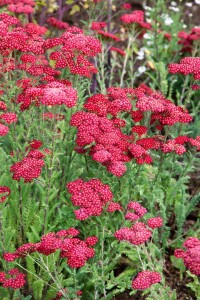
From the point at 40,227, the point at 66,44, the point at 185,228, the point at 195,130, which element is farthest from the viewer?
the point at 195,130

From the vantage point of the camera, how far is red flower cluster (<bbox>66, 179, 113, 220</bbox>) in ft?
8.41

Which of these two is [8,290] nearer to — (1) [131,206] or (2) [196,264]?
(1) [131,206]

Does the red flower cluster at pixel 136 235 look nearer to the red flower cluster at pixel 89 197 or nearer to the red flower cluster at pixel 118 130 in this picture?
the red flower cluster at pixel 89 197

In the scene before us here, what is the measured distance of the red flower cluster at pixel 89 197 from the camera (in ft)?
8.41

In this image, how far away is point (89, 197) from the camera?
262cm

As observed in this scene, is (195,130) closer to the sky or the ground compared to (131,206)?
closer to the ground

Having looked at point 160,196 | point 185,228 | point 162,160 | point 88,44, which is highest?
point 88,44

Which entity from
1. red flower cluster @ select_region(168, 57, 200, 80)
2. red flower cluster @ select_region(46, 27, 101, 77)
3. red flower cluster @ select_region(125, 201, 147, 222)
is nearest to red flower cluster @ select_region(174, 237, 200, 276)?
red flower cluster @ select_region(125, 201, 147, 222)

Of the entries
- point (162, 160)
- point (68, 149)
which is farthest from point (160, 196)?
point (68, 149)

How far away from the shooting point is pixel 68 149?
3.16 metres

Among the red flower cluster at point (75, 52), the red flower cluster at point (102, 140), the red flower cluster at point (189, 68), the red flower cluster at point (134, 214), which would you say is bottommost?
the red flower cluster at point (134, 214)

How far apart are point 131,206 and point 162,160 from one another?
0.64 meters

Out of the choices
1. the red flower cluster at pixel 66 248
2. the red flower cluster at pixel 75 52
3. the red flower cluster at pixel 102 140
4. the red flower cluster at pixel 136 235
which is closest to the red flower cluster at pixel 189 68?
the red flower cluster at pixel 75 52

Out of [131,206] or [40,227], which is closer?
[131,206]
